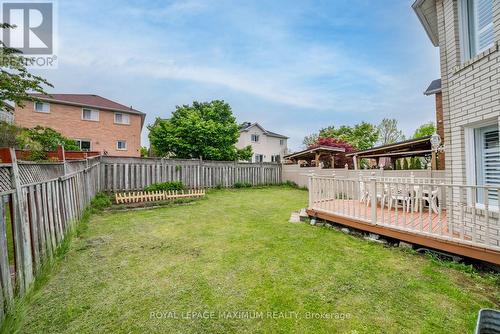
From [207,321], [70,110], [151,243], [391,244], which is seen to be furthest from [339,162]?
[70,110]

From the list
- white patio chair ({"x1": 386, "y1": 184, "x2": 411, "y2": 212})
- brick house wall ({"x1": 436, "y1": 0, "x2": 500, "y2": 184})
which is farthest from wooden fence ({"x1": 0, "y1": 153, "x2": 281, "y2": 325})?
brick house wall ({"x1": 436, "y1": 0, "x2": 500, "y2": 184})

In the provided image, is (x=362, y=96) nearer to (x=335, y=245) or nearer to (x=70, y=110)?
(x=335, y=245)

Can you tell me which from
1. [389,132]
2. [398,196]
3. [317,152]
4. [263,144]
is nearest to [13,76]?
[398,196]

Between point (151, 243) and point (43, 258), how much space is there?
1.72 m

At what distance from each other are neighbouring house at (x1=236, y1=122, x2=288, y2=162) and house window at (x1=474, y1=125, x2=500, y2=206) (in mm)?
22374

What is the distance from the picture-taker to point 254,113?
98.0 ft

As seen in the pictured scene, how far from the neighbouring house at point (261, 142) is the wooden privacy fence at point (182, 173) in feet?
33.6

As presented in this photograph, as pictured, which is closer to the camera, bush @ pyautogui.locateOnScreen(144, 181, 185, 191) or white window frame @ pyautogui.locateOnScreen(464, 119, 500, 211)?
white window frame @ pyautogui.locateOnScreen(464, 119, 500, 211)

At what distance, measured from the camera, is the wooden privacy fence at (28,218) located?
6.86 feet

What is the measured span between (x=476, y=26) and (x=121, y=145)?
20832mm

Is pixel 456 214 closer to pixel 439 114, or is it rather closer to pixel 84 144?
pixel 439 114

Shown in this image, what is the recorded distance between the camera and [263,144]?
27547mm

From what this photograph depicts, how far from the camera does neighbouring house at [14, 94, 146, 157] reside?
52.0 feet

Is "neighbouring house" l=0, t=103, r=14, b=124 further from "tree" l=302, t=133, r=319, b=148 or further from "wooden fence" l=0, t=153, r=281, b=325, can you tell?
"tree" l=302, t=133, r=319, b=148
